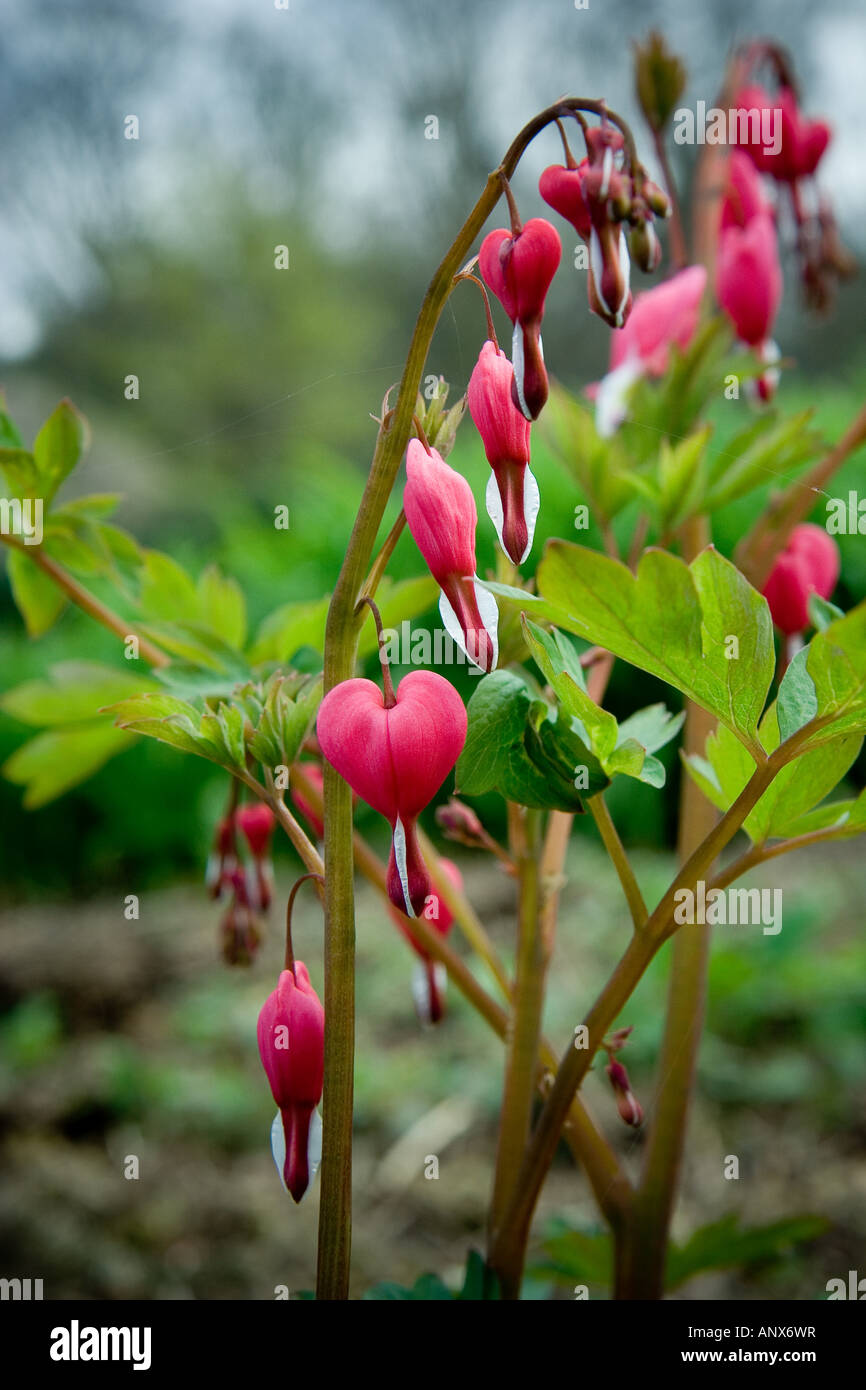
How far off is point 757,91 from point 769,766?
72 centimetres

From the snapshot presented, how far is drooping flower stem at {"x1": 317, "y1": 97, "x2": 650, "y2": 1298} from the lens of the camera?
395 millimetres

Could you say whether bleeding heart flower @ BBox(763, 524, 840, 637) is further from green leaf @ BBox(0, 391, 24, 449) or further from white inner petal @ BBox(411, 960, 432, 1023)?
green leaf @ BBox(0, 391, 24, 449)

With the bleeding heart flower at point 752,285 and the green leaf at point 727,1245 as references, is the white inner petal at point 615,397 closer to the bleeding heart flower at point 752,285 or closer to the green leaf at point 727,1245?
the bleeding heart flower at point 752,285

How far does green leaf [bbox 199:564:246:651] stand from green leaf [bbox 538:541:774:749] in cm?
42

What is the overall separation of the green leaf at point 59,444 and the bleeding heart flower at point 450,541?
0.37 metres

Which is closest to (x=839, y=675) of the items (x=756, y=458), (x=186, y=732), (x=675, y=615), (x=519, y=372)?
(x=675, y=615)

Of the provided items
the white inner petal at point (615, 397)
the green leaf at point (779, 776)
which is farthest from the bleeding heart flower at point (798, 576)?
the green leaf at point (779, 776)

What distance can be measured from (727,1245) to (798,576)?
491 mm

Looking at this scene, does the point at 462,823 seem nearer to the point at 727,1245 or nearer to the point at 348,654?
the point at 348,654

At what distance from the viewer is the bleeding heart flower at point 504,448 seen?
1.22ft

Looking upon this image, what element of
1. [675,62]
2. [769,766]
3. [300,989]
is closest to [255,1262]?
[300,989]


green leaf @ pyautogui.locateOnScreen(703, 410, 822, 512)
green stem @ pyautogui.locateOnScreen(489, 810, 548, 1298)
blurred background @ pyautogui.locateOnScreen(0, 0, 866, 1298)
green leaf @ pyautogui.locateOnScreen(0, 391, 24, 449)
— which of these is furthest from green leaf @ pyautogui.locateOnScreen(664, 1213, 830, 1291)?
green leaf @ pyautogui.locateOnScreen(0, 391, 24, 449)

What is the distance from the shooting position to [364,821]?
6.04 feet
